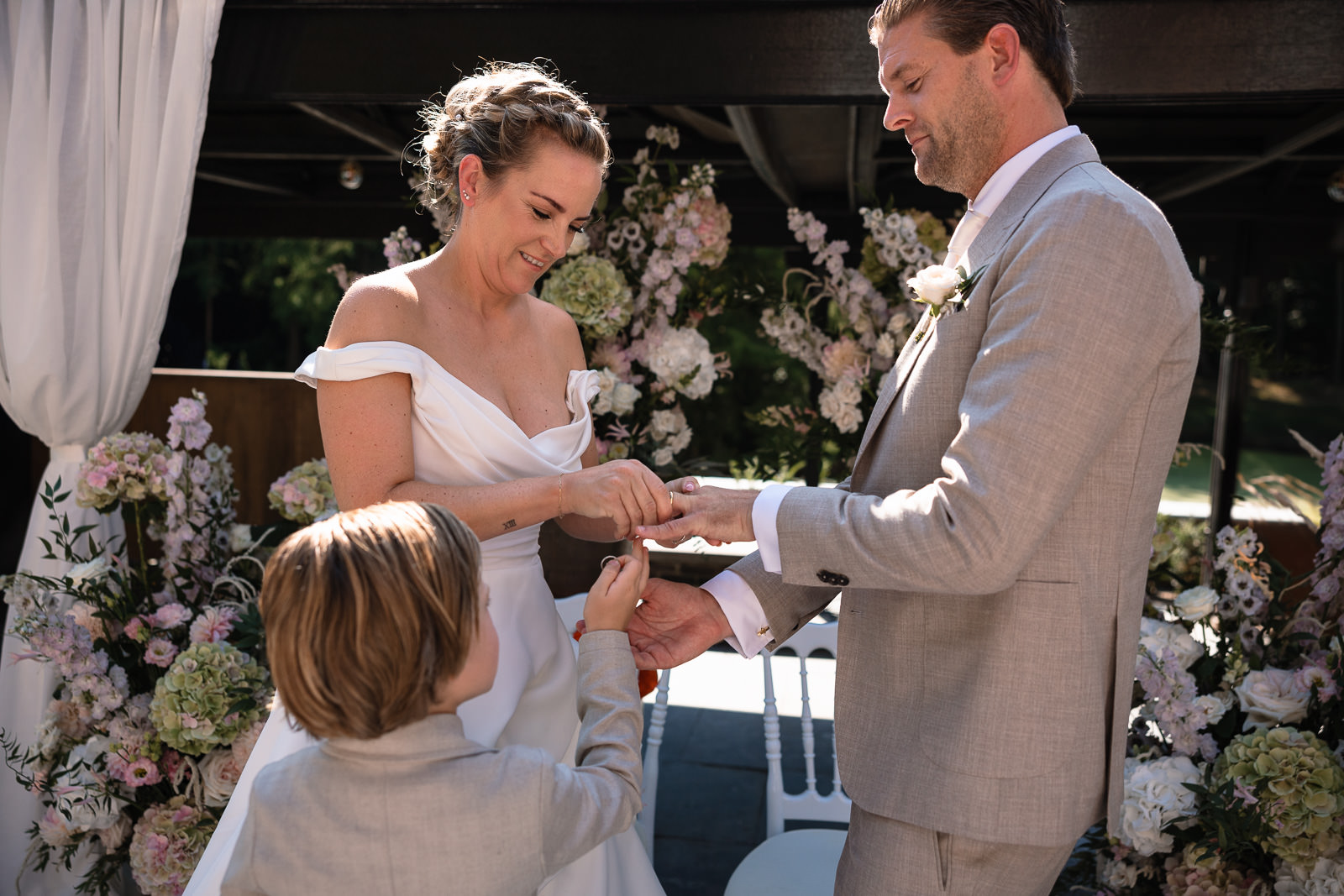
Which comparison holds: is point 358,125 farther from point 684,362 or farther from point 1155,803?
point 1155,803

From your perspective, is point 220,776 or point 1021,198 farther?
point 220,776

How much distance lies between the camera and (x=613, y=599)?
173 cm

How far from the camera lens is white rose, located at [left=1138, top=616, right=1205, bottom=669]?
2.62 m

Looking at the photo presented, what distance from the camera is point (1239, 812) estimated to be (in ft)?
7.64

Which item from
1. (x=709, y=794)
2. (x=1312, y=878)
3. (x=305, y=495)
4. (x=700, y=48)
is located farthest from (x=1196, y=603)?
(x=305, y=495)

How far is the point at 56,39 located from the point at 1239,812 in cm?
388

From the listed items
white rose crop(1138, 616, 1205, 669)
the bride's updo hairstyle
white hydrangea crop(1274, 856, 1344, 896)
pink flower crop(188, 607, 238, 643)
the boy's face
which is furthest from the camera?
pink flower crop(188, 607, 238, 643)

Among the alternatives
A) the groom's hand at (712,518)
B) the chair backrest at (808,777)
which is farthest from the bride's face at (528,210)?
the chair backrest at (808,777)

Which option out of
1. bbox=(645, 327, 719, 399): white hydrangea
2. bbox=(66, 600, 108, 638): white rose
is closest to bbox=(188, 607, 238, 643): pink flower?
bbox=(66, 600, 108, 638): white rose

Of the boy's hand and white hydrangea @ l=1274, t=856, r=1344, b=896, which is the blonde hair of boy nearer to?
the boy's hand

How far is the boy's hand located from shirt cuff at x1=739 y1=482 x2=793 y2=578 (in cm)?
25

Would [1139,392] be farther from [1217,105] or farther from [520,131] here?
[1217,105]

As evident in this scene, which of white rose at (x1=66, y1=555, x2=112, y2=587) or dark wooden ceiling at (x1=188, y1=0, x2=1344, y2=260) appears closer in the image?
dark wooden ceiling at (x1=188, y1=0, x2=1344, y2=260)

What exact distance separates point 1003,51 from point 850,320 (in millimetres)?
1901
